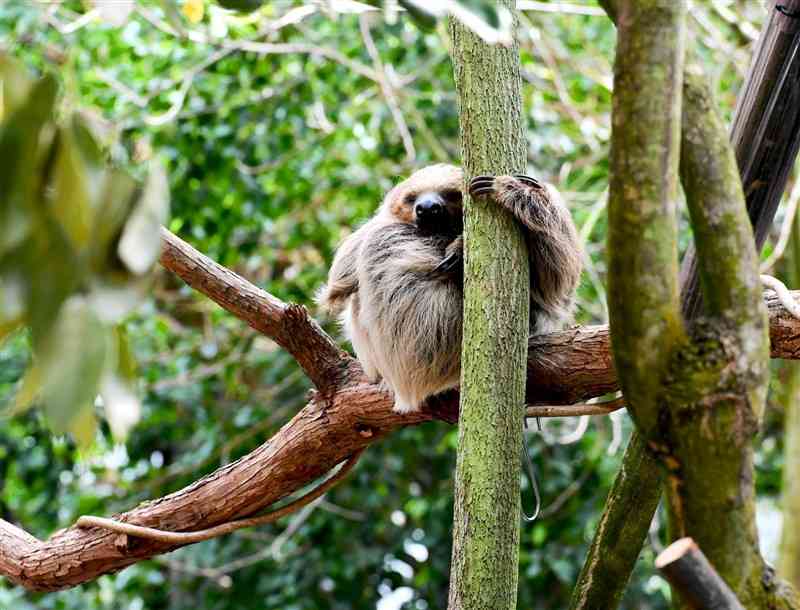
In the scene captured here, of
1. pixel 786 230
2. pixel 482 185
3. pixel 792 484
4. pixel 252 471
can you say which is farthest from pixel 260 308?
pixel 786 230

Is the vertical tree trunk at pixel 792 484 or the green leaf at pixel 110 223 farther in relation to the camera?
the vertical tree trunk at pixel 792 484

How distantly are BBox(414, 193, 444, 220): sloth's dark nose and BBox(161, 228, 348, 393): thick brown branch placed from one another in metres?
0.69

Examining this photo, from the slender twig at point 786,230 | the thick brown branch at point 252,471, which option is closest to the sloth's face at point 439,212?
the thick brown branch at point 252,471

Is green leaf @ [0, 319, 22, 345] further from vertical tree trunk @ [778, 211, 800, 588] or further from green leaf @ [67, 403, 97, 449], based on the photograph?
vertical tree trunk @ [778, 211, 800, 588]

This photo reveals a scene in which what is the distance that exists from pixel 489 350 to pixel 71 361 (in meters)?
1.44

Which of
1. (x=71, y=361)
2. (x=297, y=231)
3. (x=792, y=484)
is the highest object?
(x=71, y=361)

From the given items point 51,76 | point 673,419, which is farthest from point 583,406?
point 51,76

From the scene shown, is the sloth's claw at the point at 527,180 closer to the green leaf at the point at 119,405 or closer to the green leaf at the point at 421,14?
the green leaf at the point at 421,14

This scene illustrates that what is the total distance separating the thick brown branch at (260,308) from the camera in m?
2.93

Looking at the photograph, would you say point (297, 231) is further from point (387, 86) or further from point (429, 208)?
point (429, 208)

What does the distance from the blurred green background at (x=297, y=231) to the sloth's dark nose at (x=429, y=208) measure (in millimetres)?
2014

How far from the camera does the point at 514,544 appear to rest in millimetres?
2281

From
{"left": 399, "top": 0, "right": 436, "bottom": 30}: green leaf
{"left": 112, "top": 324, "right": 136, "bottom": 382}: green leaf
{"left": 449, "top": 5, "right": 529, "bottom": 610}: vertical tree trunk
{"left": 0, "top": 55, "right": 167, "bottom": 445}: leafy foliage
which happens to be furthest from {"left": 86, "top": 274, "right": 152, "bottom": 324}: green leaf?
{"left": 449, "top": 5, "right": 529, "bottom": 610}: vertical tree trunk

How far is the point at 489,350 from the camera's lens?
230 centimetres
